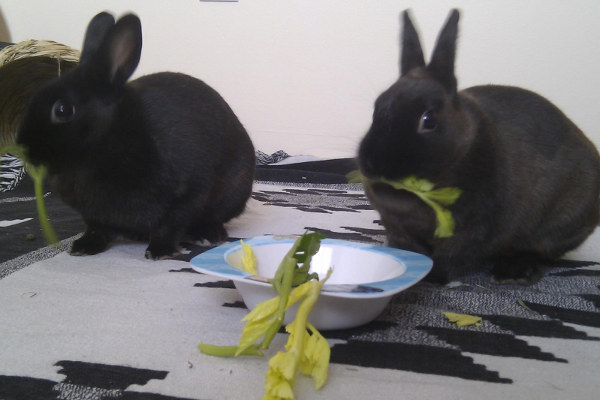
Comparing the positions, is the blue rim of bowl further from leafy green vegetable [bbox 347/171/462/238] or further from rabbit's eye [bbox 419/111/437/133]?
rabbit's eye [bbox 419/111/437/133]

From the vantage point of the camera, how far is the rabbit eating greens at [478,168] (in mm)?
869

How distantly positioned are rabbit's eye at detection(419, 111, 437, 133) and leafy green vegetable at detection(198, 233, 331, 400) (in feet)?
1.01

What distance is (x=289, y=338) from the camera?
0.60 meters

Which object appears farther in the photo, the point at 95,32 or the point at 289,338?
the point at 95,32

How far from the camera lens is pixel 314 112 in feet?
8.44

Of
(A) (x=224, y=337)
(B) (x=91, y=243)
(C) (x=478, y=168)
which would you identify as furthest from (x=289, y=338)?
(B) (x=91, y=243)

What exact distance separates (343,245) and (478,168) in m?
0.27

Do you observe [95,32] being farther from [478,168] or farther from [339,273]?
[478,168]

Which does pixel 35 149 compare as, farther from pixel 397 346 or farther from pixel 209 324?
pixel 397 346

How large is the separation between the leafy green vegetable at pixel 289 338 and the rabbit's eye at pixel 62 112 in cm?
58

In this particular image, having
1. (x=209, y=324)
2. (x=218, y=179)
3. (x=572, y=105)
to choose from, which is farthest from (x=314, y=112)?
(x=209, y=324)

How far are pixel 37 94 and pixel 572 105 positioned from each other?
1997 millimetres

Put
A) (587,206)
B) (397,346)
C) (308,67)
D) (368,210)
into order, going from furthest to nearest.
Result: (308,67), (368,210), (587,206), (397,346)

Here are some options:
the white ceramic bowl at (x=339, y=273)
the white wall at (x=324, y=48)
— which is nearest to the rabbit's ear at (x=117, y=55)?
the white ceramic bowl at (x=339, y=273)
